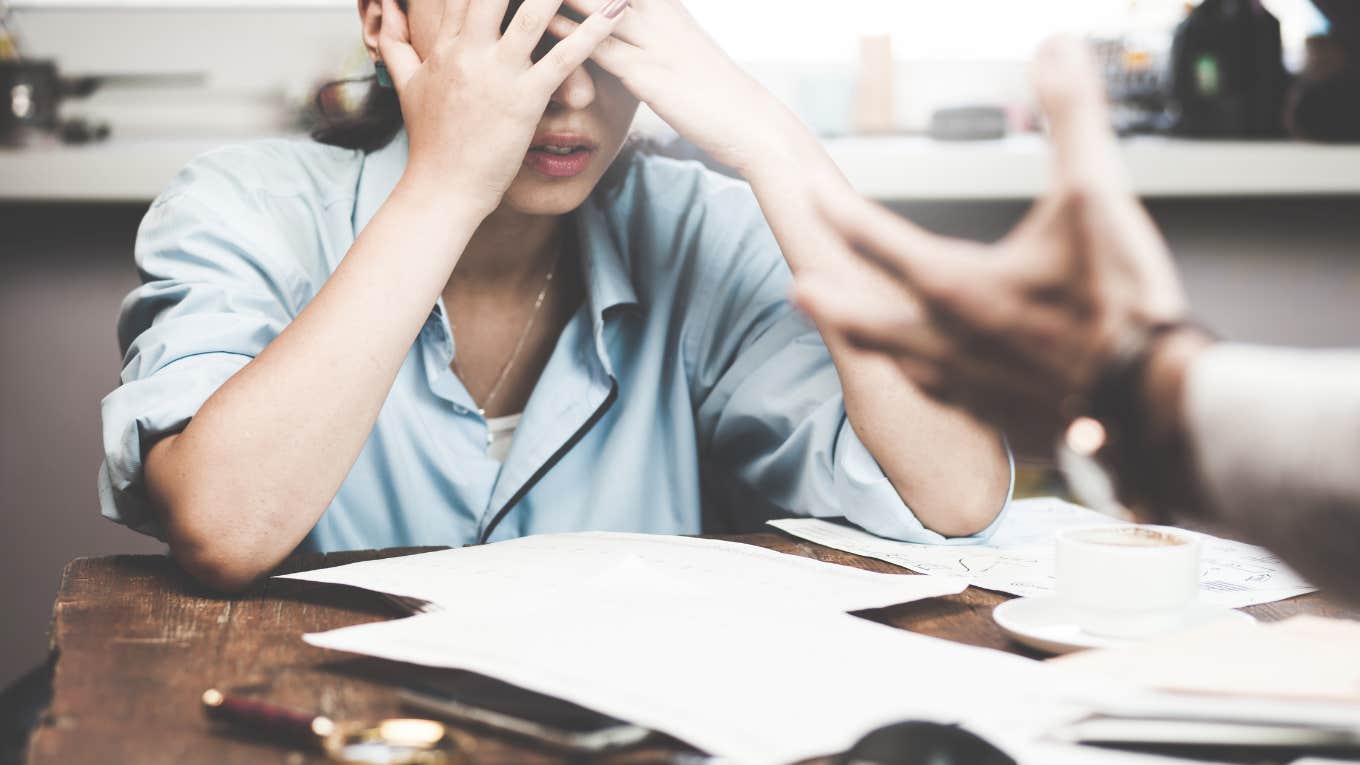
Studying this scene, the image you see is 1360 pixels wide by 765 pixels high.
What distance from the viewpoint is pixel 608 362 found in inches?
40.0

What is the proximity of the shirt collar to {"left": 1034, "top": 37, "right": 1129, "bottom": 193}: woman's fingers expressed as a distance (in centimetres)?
67

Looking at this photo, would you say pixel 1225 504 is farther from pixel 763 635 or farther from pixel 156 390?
pixel 156 390

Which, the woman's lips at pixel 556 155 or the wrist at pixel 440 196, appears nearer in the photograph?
the wrist at pixel 440 196

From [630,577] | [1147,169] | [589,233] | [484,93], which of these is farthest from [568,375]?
[1147,169]

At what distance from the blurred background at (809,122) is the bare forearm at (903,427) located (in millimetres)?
919

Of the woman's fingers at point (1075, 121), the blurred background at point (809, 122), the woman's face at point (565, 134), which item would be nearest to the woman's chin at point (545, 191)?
the woman's face at point (565, 134)

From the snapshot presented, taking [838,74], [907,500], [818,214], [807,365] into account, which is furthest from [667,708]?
[838,74]

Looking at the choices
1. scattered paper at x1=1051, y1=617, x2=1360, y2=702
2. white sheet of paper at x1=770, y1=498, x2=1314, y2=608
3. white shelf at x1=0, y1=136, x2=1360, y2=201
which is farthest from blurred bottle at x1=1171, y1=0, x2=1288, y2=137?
scattered paper at x1=1051, y1=617, x2=1360, y2=702

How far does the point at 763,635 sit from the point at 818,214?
0.21 meters

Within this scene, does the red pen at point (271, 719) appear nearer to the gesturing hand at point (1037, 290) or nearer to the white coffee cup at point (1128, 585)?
the gesturing hand at point (1037, 290)

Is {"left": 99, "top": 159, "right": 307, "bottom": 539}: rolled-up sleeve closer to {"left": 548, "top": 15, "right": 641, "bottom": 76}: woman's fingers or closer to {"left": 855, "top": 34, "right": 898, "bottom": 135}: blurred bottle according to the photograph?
{"left": 548, "top": 15, "right": 641, "bottom": 76}: woman's fingers

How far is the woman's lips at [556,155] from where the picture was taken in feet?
3.11

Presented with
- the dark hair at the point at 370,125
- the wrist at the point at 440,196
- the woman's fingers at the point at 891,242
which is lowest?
the woman's fingers at the point at 891,242

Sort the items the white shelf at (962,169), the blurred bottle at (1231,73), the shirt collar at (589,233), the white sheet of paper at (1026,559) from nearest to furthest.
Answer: the white sheet of paper at (1026,559) < the shirt collar at (589,233) < the white shelf at (962,169) < the blurred bottle at (1231,73)
